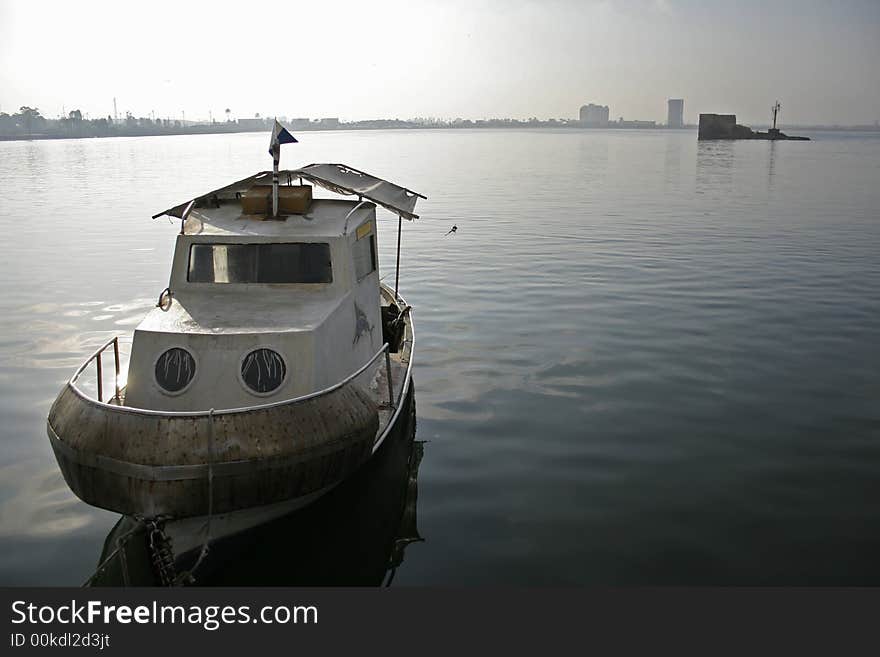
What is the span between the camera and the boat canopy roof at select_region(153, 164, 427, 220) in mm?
15547

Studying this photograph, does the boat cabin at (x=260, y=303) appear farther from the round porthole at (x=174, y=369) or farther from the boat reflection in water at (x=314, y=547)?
the boat reflection in water at (x=314, y=547)

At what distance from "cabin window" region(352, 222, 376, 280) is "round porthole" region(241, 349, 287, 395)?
3212 mm

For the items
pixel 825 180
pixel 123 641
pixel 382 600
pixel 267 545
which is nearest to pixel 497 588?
pixel 382 600

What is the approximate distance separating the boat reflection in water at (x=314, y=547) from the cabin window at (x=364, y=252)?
3.26 metres

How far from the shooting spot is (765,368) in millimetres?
18109

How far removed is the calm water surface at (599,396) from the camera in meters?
11.2

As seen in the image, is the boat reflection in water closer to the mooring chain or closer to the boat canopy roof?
the mooring chain

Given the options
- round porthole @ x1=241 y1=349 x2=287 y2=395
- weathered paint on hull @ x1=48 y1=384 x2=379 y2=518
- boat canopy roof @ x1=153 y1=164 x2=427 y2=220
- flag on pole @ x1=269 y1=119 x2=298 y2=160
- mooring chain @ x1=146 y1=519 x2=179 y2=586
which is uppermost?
flag on pole @ x1=269 y1=119 x2=298 y2=160

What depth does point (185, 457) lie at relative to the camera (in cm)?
953

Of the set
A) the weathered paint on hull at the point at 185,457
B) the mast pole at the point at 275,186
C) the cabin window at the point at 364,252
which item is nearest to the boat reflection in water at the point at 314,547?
the weathered paint on hull at the point at 185,457

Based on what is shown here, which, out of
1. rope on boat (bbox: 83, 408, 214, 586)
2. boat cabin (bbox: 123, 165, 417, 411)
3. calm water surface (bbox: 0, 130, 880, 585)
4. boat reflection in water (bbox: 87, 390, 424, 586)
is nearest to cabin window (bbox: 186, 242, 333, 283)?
boat cabin (bbox: 123, 165, 417, 411)

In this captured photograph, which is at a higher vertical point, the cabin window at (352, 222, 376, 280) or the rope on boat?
the cabin window at (352, 222, 376, 280)

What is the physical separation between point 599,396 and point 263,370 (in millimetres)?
7790

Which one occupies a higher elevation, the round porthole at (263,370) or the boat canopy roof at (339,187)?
the boat canopy roof at (339,187)
